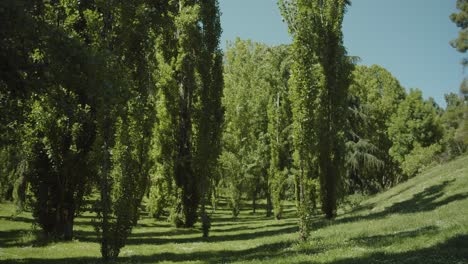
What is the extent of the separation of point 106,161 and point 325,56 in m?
18.5

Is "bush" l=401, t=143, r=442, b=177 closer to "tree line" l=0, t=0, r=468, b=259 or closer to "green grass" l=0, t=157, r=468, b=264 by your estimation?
"tree line" l=0, t=0, r=468, b=259

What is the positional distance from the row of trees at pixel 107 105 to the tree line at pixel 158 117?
61 millimetres

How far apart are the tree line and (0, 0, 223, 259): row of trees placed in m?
0.06

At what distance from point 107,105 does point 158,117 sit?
2161cm

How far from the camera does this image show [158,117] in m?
32.5

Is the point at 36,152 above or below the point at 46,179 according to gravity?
above

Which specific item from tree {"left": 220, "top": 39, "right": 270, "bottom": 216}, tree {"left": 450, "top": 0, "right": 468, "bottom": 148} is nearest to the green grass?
tree {"left": 220, "top": 39, "right": 270, "bottom": 216}

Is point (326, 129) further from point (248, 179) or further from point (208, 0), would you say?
point (248, 179)

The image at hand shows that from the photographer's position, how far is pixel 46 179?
22312 millimetres

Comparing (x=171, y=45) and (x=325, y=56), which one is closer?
(x=325, y=56)

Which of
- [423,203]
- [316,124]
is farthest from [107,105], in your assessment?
[423,203]

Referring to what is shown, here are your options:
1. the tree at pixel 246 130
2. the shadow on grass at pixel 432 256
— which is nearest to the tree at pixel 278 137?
the tree at pixel 246 130

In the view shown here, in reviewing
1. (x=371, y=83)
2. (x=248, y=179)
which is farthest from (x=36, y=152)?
(x=371, y=83)

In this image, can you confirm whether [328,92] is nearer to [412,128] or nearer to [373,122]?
[373,122]
